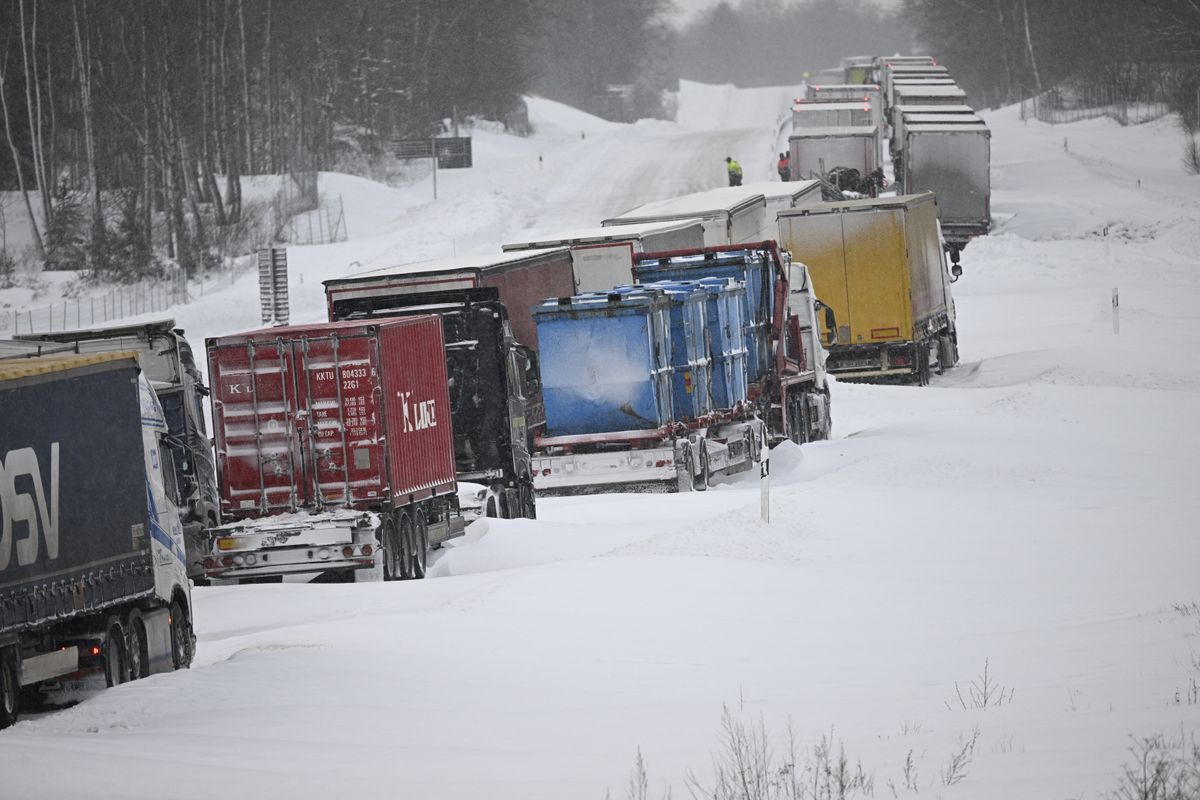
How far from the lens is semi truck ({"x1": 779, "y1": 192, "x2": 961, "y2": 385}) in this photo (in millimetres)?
32000

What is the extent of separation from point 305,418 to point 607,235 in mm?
12877

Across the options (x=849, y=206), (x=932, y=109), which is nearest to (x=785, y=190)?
(x=849, y=206)

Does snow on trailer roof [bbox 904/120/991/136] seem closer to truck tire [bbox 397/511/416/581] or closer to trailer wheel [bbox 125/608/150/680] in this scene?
truck tire [bbox 397/511/416/581]

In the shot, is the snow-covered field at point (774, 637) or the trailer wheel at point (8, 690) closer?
the snow-covered field at point (774, 637)

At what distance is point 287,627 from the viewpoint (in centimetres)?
1503

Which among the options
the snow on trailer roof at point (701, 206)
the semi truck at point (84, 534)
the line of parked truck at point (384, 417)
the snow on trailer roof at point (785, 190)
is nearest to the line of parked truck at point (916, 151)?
the snow on trailer roof at point (785, 190)

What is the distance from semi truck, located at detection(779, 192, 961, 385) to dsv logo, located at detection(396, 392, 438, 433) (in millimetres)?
12915

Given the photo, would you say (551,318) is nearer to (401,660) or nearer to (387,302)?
(387,302)

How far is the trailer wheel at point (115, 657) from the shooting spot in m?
13.0

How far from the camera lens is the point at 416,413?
19312 mm

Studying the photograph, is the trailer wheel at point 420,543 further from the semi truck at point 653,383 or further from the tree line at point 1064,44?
the tree line at point 1064,44

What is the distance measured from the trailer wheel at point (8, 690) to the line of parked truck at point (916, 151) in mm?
40381

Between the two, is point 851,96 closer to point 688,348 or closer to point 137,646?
point 688,348

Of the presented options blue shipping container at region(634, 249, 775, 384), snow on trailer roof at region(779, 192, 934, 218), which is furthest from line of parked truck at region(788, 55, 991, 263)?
blue shipping container at region(634, 249, 775, 384)
